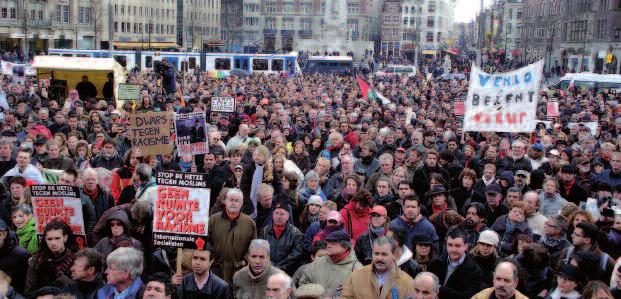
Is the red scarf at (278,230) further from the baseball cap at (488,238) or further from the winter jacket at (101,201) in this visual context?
the winter jacket at (101,201)

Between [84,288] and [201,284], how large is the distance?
3.21ft

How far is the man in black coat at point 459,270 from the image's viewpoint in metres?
6.58

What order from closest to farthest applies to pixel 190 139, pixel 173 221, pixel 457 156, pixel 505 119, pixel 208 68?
pixel 173 221, pixel 190 139, pixel 457 156, pixel 505 119, pixel 208 68

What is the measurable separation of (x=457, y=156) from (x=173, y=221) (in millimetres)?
6910

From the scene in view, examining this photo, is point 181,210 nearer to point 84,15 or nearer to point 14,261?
point 14,261

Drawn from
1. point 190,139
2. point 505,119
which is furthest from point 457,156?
point 190,139

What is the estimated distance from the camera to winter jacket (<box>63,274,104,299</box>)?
6.36 meters

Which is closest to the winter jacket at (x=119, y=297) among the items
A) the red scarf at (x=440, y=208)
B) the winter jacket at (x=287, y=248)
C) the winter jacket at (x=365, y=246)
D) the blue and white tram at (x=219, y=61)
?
the winter jacket at (x=287, y=248)

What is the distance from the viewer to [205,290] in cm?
642

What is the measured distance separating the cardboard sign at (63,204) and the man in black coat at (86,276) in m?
1.45

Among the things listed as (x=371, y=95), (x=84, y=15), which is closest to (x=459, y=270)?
(x=371, y=95)

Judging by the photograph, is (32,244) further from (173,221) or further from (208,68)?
(208,68)

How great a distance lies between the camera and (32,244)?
26.2ft

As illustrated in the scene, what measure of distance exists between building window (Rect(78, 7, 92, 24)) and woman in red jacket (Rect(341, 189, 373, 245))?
7593cm
